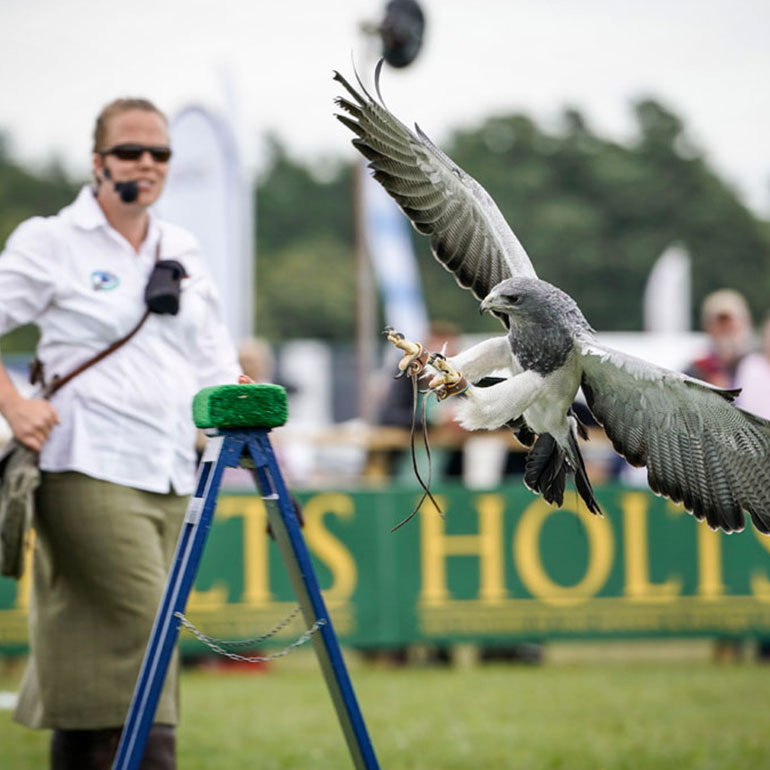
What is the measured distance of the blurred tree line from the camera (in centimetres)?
5253

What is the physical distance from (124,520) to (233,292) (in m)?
6.77

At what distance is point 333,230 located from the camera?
6194 cm

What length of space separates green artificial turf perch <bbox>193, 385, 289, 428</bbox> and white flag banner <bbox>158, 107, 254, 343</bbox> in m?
6.87

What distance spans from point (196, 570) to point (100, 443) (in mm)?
888

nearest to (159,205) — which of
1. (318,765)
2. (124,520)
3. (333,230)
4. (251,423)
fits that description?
(318,765)

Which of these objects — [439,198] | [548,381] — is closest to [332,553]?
[439,198]

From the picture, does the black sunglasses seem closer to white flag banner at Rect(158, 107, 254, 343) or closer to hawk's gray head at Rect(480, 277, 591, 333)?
hawk's gray head at Rect(480, 277, 591, 333)

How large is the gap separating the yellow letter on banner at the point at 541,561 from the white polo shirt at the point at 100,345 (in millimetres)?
4730

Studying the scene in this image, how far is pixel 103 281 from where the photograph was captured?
163 inches

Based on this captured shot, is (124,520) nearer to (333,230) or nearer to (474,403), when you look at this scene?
(474,403)

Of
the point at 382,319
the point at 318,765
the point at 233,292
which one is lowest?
the point at 318,765

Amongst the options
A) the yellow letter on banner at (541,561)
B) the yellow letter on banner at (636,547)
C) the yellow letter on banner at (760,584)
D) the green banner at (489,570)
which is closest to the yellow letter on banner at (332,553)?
the green banner at (489,570)

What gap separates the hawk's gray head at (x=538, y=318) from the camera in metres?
3.31

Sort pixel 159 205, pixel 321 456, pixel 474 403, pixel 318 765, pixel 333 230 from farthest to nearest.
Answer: pixel 333 230 < pixel 321 456 < pixel 159 205 < pixel 318 765 < pixel 474 403
